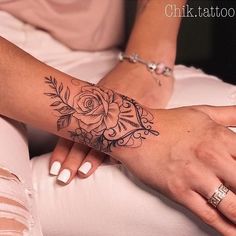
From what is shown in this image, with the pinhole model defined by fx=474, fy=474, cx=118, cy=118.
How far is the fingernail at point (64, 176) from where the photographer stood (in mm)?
842

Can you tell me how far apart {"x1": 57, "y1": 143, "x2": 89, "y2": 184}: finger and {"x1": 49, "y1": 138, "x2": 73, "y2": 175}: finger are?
0.03 ft

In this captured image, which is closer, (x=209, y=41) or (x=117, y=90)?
(x=117, y=90)

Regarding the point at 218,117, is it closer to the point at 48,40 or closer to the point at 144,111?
the point at 144,111

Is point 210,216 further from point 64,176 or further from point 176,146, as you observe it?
point 64,176

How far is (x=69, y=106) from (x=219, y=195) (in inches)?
11.5

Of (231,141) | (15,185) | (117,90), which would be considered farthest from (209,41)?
(15,185)

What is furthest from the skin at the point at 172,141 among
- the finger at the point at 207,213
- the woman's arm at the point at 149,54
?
the woman's arm at the point at 149,54

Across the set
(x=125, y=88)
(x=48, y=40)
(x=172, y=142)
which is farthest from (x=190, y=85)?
(x=48, y=40)

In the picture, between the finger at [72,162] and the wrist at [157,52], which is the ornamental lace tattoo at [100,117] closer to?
the finger at [72,162]

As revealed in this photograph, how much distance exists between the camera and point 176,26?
43.7 inches

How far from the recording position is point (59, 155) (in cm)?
89

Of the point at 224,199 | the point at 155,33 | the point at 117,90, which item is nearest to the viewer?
the point at 224,199

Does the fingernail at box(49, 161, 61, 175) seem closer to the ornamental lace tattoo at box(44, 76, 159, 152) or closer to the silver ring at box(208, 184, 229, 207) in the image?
the ornamental lace tattoo at box(44, 76, 159, 152)

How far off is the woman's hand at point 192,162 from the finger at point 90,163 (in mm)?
64
